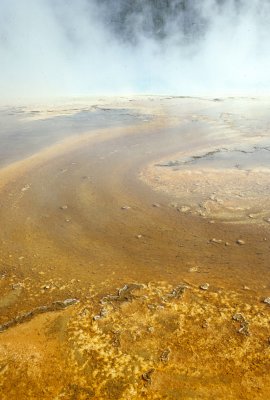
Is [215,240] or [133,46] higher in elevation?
[133,46]

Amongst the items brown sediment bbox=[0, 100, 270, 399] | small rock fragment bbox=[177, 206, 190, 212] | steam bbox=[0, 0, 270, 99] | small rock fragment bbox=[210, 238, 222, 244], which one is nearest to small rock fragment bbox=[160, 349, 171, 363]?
brown sediment bbox=[0, 100, 270, 399]

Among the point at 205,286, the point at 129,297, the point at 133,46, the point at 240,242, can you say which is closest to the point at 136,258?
the point at 129,297

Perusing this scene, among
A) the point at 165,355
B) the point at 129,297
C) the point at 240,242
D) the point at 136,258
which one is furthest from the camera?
the point at 240,242

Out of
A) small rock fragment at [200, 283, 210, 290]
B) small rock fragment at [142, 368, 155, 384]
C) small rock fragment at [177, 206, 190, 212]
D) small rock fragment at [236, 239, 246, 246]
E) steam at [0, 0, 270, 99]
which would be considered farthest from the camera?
steam at [0, 0, 270, 99]

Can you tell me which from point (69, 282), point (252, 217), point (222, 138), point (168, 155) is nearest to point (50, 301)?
point (69, 282)

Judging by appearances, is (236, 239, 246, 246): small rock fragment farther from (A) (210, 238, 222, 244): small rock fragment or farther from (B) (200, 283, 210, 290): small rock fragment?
(B) (200, 283, 210, 290): small rock fragment

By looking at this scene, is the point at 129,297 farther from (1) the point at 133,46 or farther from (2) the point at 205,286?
(1) the point at 133,46

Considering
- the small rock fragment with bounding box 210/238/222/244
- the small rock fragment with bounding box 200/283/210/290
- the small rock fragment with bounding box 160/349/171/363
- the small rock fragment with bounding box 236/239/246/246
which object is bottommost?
the small rock fragment with bounding box 160/349/171/363

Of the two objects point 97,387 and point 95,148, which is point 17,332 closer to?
point 97,387
